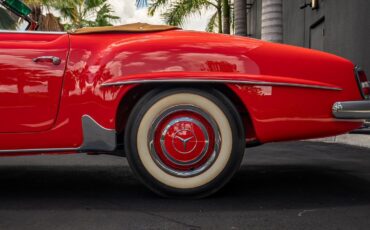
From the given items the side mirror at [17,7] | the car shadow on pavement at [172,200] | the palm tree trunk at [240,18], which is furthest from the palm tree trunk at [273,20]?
the palm tree trunk at [240,18]

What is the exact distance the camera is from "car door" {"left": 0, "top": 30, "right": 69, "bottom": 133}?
2746 mm

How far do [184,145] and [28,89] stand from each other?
98cm

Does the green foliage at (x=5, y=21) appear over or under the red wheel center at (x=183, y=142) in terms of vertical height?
over

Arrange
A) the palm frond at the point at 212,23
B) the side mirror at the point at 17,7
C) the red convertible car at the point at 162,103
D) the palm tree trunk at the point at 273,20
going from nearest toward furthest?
the red convertible car at the point at 162,103 → the side mirror at the point at 17,7 → the palm tree trunk at the point at 273,20 → the palm frond at the point at 212,23

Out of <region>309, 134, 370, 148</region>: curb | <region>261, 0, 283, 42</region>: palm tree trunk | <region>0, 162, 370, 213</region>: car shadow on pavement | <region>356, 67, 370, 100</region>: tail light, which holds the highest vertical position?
<region>261, 0, 283, 42</region>: palm tree trunk

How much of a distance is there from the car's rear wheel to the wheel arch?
0.06 metres

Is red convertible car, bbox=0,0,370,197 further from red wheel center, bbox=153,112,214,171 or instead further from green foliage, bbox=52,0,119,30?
green foliage, bbox=52,0,119,30

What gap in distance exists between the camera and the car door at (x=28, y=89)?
2.75 meters

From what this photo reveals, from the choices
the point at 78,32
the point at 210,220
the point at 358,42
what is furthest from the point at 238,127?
the point at 358,42

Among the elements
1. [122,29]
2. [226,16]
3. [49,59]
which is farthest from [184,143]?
[226,16]

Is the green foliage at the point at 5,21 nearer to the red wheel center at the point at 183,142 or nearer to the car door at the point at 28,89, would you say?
the car door at the point at 28,89

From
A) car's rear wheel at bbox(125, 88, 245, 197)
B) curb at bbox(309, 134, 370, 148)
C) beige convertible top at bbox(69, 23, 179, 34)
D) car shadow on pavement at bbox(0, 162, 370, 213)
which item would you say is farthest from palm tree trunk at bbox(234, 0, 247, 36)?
car's rear wheel at bbox(125, 88, 245, 197)

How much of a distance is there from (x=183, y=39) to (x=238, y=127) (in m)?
0.63

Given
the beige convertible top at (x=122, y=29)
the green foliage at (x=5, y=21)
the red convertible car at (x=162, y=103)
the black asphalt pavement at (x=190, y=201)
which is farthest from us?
the green foliage at (x=5, y=21)
